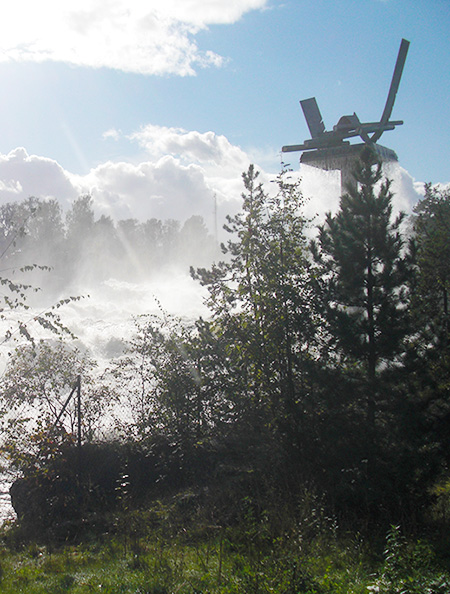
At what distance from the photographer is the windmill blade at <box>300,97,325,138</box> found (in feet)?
70.4

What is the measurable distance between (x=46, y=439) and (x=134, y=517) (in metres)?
2.57

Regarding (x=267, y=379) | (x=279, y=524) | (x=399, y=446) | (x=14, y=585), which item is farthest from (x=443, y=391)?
(x=14, y=585)

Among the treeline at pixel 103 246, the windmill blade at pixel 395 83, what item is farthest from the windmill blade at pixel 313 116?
the treeline at pixel 103 246

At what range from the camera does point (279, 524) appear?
7586mm

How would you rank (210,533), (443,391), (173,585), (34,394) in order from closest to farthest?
(173,585), (210,533), (443,391), (34,394)

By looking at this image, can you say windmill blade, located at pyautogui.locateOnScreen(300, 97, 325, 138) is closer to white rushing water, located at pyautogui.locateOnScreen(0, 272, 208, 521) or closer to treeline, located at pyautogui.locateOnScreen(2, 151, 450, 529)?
treeline, located at pyautogui.locateOnScreen(2, 151, 450, 529)

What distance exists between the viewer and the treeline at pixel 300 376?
12.4m

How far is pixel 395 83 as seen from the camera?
20.7 m

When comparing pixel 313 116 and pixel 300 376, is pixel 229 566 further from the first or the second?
pixel 313 116

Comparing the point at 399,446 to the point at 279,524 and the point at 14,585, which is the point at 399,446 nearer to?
the point at 279,524

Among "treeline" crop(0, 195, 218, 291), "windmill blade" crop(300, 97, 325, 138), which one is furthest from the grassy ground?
"treeline" crop(0, 195, 218, 291)

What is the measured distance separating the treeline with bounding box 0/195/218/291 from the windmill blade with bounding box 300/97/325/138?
54.8 metres

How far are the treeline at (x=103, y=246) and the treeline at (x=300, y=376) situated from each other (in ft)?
197

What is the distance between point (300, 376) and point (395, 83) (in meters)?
13.7
